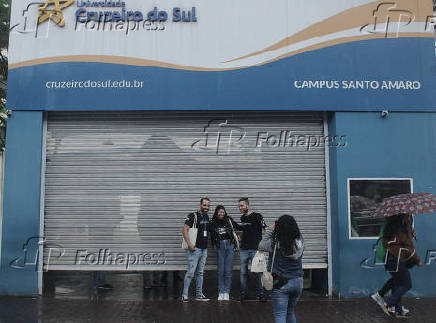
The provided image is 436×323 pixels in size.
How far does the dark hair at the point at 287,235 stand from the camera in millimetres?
5220

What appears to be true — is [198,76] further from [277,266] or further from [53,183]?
[277,266]

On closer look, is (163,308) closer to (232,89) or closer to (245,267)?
(245,267)

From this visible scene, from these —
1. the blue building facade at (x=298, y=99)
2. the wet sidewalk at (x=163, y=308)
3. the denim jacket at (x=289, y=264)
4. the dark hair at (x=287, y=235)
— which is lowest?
the wet sidewalk at (x=163, y=308)

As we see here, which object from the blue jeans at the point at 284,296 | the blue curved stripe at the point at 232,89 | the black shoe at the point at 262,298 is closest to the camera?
the blue jeans at the point at 284,296

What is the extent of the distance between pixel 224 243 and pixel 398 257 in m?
3.09

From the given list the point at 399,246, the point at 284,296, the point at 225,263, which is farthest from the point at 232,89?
the point at 284,296

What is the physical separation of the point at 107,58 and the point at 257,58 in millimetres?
3006

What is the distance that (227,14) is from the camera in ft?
30.6

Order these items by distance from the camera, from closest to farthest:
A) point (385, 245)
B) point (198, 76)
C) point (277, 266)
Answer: point (277, 266), point (385, 245), point (198, 76)

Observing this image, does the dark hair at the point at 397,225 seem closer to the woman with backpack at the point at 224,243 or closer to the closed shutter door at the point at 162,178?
the closed shutter door at the point at 162,178

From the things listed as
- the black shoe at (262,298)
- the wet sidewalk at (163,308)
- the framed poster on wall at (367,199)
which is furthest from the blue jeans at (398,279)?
the black shoe at (262,298)

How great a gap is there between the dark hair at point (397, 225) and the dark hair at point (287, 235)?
2833 millimetres

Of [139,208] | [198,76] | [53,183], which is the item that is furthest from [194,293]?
[198,76]

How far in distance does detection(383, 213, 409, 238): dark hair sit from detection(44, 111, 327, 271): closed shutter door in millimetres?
1912
